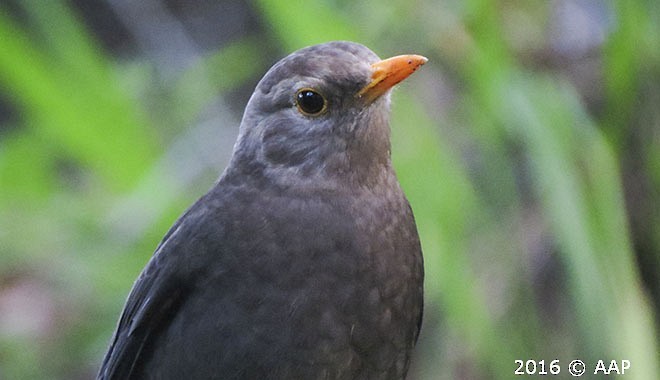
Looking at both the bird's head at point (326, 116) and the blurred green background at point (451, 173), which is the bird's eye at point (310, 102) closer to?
the bird's head at point (326, 116)

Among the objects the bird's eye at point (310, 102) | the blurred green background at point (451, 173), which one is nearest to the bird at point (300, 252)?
the bird's eye at point (310, 102)

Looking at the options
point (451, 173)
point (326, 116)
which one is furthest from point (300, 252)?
point (451, 173)

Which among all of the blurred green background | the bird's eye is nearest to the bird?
the bird's eye

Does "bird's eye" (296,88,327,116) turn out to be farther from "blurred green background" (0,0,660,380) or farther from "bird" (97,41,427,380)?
"blurred green background" (0,0,660,380)

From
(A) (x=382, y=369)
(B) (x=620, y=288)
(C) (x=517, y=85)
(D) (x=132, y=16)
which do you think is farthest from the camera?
(D) (x=132, y=16)

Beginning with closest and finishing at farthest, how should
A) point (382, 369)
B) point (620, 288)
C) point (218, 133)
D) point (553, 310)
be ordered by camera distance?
point (382, 369), point (620, 288), point (553, 310), point (218, 133)

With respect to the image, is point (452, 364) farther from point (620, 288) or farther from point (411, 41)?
point (411, 41)

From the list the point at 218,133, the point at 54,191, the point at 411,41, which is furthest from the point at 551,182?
the point at 54,191
